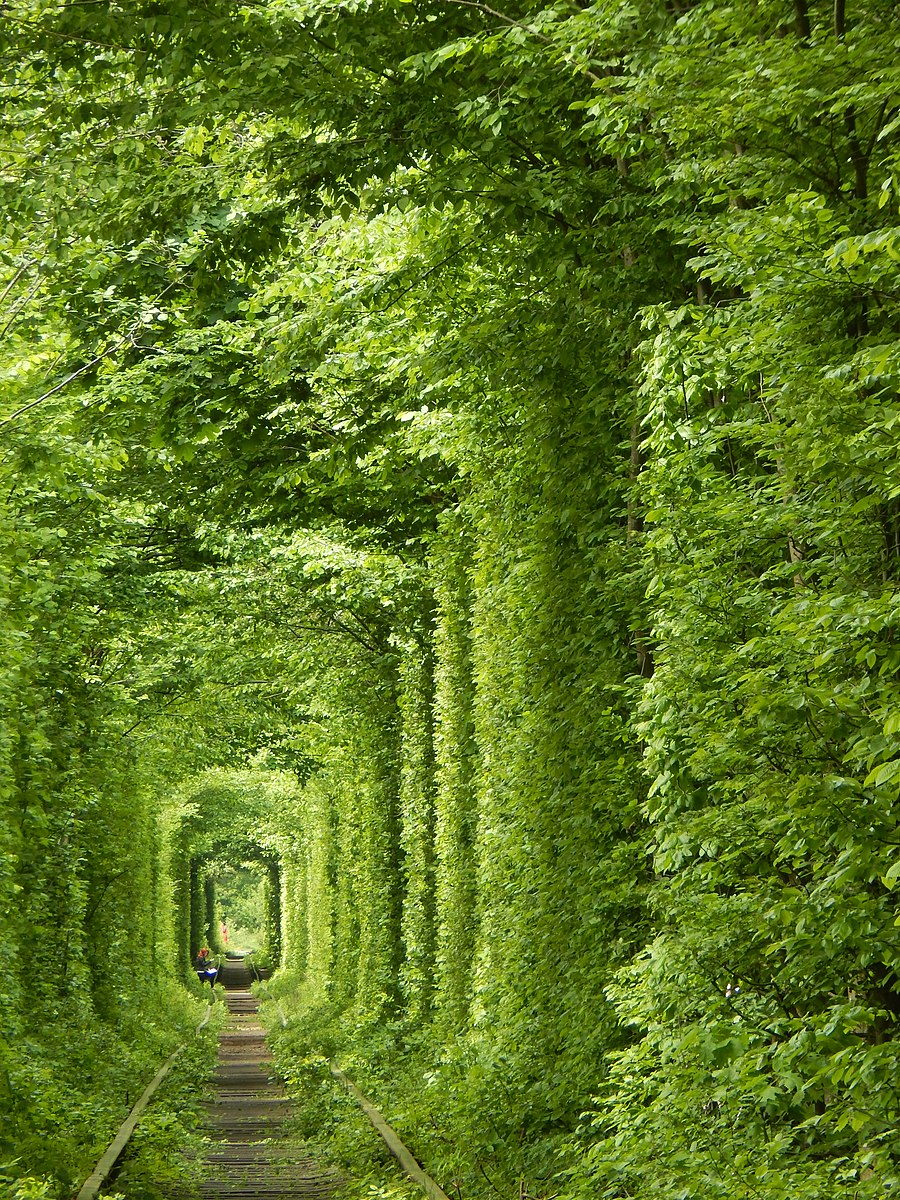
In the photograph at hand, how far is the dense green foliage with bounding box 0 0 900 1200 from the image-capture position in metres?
4.88

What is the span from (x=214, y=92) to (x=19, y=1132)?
8.95 meters

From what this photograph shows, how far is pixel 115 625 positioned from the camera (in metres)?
21.8

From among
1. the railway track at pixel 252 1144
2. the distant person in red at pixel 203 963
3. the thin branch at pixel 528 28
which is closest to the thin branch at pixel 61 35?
the thin branch at pixel 528 28

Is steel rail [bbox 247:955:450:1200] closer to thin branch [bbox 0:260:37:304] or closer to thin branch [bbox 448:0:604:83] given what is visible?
Result: thin branch [bbox 448:0:604:83]

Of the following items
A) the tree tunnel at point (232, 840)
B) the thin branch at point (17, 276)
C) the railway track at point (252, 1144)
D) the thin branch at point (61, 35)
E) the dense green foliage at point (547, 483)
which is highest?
the tree tunnel at point (232, 840)

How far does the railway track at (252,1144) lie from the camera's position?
1347 cm

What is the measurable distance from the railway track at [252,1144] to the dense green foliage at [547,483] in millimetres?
1347

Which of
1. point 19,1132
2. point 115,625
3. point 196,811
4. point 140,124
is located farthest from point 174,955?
point 140,124

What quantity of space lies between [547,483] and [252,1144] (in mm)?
11161

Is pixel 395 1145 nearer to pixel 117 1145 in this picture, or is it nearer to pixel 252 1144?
pixel 117 1145

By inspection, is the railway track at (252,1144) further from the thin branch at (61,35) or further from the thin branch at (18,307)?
the thin branch at (61,35)

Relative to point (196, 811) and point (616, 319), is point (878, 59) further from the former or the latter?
point (196, 811)

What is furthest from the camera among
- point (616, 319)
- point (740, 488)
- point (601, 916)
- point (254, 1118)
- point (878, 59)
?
point (254, 1118)

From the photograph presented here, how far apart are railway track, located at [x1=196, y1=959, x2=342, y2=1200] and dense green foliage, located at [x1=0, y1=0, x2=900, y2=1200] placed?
135cm
